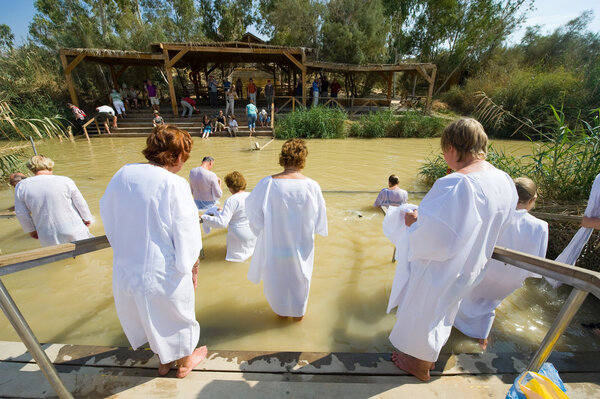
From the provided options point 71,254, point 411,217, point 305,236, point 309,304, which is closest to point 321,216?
point 305,236

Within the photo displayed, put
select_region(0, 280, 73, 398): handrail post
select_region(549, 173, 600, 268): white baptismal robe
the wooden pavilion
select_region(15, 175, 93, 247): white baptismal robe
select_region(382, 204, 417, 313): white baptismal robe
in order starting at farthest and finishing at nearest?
the wooden pavilion → select_region(15, 175, 93, 247): white baptismal robe → select_region(549, 173, 600, 268): white baptismal robe → select_region(382, 204, 417, 313): white baptismal robe → select_region(0, 280, 73, 398): handrail post

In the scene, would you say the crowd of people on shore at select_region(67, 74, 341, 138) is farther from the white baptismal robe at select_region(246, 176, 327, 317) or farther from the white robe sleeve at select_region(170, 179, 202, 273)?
the white robe sleeve at select_region(170, 179, 202, 273)

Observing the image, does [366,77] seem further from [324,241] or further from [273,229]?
[273,229]

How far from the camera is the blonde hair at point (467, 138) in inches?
56.1

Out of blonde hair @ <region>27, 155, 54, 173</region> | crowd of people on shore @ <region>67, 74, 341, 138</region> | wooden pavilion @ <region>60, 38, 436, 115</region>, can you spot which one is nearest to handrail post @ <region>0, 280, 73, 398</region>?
blonde hair @ <region>27, 155, 54, 173</region>

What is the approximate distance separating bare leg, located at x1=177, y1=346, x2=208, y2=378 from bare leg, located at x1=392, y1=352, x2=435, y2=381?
51.4 inches

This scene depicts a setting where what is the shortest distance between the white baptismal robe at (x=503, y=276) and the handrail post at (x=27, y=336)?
2583 mm

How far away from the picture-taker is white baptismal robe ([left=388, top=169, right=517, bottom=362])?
4.54ft

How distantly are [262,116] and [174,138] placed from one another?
12.7 m

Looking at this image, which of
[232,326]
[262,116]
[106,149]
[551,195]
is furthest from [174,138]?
[262,116]

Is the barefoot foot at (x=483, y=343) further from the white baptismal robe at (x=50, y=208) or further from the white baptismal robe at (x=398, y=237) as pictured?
the white baptismal robe at (x=50, y=208)

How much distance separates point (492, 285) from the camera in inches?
82.7

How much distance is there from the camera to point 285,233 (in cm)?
218

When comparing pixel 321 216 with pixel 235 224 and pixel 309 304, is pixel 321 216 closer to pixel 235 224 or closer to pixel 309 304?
pixel 309 304
